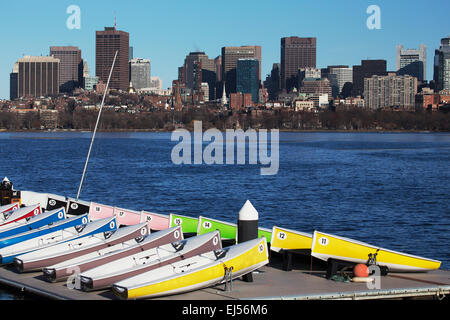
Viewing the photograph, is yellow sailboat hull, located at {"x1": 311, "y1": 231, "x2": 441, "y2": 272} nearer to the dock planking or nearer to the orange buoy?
the dock planking

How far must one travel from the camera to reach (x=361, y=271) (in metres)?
15.0

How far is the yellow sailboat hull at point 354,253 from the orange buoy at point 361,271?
0.64m

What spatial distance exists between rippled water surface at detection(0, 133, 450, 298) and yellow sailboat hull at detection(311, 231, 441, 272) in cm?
758

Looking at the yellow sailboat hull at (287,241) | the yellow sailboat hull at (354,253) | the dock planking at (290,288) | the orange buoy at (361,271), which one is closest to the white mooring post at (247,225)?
the yellow sailboat hull at (287,241)

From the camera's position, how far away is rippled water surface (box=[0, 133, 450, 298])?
31438mm

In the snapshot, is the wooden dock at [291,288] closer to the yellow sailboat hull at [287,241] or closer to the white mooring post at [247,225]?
the yellow sailboat hull at [287,241]

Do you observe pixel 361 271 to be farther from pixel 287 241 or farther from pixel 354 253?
pixel 287 241

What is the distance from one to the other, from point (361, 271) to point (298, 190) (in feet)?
110

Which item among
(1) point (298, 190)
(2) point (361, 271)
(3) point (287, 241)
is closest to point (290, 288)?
(2) point (361, 271)

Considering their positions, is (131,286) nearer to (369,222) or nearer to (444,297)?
(444,297)

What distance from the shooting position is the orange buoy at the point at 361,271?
14969 mm

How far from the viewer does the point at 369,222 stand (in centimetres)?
3262
